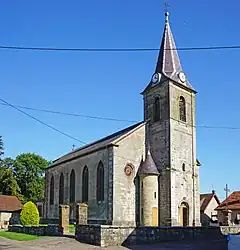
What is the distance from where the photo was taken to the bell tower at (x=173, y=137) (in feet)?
116

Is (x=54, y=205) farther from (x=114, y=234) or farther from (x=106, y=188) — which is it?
(x=114, y=234)

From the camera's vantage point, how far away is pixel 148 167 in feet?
117

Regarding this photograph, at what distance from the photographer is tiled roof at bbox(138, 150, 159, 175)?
35372 mm

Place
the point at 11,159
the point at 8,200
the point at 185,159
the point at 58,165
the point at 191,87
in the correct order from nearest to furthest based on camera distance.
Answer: the point at 185,159, the point at 191,87, the point at 58,165, the point at 8,200, the point at 11,159

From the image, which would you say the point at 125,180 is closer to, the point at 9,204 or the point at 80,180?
the point at 80,180

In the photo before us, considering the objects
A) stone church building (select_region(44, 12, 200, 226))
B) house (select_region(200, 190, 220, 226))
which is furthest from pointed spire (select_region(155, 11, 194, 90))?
house (select_region(200, 190, 220, 226))

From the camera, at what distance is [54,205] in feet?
158

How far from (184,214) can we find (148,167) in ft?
19.4

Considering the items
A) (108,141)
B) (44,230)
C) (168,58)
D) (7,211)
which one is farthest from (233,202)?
(7,211)

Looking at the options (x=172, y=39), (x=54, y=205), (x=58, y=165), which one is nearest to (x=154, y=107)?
(x=172, y=39)

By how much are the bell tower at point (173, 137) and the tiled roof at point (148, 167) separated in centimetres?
79

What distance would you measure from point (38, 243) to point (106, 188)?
11388 mm

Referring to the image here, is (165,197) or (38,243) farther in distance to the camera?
(165,197)

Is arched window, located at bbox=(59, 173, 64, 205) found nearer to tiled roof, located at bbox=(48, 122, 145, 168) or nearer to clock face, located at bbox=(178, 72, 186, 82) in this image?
tiled roof, located at bbox=(48, 122, 145, 168)
